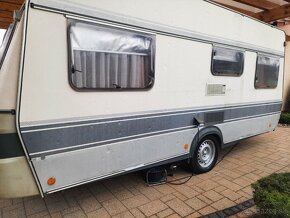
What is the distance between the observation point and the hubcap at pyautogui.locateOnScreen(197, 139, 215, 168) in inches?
159

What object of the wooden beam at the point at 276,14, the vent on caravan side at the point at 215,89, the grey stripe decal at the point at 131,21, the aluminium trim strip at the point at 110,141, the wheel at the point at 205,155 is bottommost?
the wheel at the point at 205,155

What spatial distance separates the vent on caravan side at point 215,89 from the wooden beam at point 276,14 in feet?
11.8

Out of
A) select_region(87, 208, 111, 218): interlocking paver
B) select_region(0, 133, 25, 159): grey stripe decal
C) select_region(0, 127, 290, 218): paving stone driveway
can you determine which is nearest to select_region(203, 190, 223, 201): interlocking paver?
select_region(0, 127, 290, 218): paving stone driveway

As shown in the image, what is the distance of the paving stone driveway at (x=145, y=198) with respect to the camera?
294cm

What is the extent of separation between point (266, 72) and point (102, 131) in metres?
4.02

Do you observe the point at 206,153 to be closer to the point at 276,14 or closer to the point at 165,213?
the point at 165,213

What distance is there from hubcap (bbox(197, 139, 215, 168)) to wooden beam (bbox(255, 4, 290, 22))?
14.0 ft

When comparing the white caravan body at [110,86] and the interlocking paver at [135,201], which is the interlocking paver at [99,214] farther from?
the white caravan body at [110,86]

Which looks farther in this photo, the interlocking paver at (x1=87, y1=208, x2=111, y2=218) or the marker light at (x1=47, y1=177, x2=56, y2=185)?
the interlocking paver at (x1=87, y1=208, x2=111, y2=218)

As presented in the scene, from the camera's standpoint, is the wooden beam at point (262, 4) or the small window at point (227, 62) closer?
the small window at point (227, 62)

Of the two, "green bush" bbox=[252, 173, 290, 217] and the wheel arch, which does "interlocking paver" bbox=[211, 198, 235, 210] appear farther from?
the wheel arch

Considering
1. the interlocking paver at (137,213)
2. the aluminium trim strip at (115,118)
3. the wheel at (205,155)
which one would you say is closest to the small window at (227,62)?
the aluminium trim strip at (115,118)

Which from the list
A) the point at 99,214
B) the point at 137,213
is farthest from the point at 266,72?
the point at 99,214

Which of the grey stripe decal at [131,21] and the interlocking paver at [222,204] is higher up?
the grey stripe decal at [131,21]
